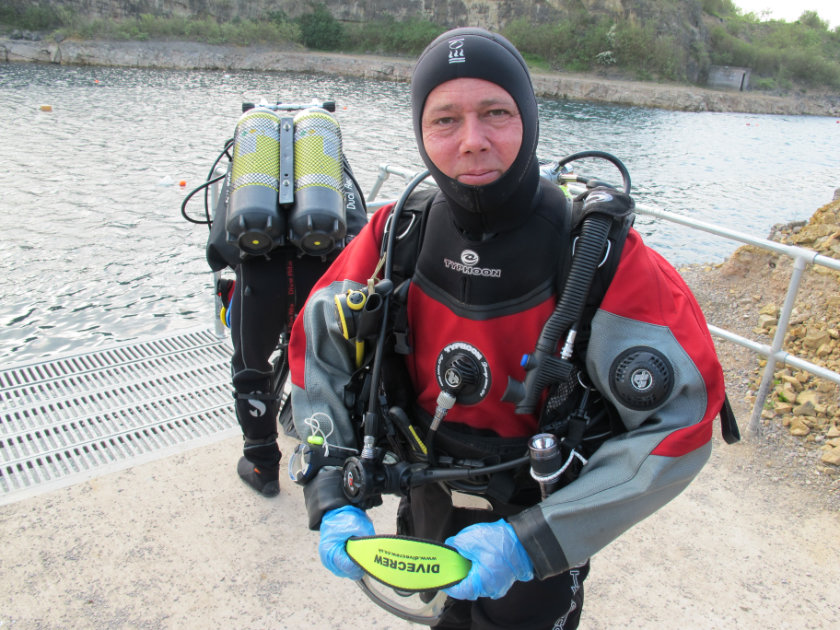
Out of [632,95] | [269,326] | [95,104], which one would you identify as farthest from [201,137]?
[632,95]

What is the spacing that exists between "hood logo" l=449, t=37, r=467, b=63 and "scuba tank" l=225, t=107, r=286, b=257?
1.27 metres

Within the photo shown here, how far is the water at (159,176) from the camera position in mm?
6512

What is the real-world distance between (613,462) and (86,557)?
6.87ft

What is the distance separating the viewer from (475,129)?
1403 mm

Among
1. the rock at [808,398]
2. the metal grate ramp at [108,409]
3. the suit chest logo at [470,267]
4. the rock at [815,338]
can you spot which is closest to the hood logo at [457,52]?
the suit chest logo at [470,267]

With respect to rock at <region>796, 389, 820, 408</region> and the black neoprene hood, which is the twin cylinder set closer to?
the black neoprene hood

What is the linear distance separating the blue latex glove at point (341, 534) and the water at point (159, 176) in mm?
4094

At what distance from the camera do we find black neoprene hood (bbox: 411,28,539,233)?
140 centimetres

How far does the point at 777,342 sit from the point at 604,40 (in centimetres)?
5487

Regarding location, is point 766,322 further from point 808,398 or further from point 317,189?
point 317,189

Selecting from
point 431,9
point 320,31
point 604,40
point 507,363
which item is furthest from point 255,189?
point 431,9

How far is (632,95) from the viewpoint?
4312 cm

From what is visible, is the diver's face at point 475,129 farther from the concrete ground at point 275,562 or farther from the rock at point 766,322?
the rock at point 766,322

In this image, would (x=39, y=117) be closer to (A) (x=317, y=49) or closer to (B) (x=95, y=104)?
(B) (x=95, y=104)
